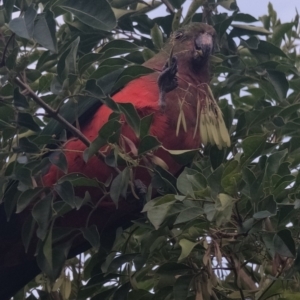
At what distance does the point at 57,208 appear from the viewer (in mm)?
1742

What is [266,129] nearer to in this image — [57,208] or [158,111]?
[158,111]

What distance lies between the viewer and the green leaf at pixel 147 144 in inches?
63.7

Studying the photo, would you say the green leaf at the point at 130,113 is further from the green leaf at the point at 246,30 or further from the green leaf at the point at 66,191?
the green leaf at the point at 246,30

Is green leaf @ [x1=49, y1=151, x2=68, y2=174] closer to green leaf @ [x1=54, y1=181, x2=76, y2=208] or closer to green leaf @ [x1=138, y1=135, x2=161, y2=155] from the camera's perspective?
green leaf @ [x1=54, y1=181, x2=76, y2=208]

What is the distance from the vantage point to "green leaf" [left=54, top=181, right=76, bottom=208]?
1.65 m

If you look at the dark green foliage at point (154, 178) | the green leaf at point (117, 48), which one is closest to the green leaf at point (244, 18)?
the dark green foliage at point (154, 178)

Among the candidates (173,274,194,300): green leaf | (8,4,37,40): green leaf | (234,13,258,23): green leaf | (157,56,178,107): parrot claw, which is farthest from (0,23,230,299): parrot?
(8,4,37,40): green leaf

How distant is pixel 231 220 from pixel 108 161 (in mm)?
332

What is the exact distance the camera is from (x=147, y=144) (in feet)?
5.34

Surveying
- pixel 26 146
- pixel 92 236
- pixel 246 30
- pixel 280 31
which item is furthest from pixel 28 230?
pixel 280 31

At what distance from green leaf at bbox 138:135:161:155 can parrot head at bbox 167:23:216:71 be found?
764 millimetres

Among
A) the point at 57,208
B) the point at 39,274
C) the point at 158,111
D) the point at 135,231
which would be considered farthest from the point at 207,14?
the point at 39,274

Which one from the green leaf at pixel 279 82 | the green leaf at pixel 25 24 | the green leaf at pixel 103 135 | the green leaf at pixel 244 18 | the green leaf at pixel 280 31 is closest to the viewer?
the green leaf at pixel 25 24

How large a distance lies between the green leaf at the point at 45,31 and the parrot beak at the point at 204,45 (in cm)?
94
